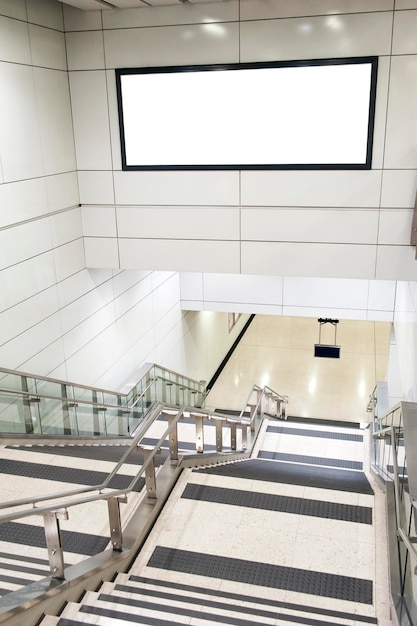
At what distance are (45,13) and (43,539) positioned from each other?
559 cm

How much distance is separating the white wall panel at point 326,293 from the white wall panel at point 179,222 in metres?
4.02

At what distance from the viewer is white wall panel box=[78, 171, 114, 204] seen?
702cm

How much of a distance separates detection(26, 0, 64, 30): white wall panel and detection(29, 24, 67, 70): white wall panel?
7 cm

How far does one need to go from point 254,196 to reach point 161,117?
153cm

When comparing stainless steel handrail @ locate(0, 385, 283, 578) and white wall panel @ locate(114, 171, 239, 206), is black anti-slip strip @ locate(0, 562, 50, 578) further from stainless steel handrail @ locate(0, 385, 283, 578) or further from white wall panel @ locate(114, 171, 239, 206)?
white wall panel @ locate(114, 171, 239, 206)

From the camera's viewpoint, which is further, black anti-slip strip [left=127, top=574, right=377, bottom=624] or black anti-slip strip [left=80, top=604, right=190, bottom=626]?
black anti-slip strip [left=127, top=574, right=377, bottom=624]

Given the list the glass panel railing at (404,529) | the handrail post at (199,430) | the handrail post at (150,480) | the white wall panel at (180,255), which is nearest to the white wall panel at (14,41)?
the white wall panel at (180,255)

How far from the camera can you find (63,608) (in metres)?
2.91

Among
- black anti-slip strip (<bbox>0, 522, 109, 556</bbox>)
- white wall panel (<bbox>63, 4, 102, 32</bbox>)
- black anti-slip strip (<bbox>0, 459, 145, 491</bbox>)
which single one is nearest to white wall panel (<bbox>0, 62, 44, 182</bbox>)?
white wall panel (<bbox>63, 4, 102, 32</bbox>)

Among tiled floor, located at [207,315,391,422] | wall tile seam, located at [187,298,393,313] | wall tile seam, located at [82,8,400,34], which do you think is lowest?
tiled floor, located at [207,315,391,422]

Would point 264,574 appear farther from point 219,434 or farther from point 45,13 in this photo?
→ point 45,13

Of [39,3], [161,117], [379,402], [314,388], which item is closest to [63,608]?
[161,117]

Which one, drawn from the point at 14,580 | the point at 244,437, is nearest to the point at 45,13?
the point at 14,580

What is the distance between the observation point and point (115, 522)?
3434 millimetres
